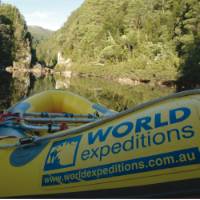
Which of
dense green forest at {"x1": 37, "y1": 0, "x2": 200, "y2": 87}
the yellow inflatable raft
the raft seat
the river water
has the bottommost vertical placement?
the yellow inflatable raft

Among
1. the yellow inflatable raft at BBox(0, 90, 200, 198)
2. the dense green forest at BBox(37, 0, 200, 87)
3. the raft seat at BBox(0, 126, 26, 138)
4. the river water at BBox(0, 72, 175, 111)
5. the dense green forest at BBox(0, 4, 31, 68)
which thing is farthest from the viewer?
the dense green forest at BBox(0, 4, 31, 68)

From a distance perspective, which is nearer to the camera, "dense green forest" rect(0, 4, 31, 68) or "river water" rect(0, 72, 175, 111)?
"river water" rect(0, 72, 175, 111)

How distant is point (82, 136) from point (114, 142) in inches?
13.6

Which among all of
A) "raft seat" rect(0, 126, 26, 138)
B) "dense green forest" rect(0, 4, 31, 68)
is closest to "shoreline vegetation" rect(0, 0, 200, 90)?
"dense green forest" rect(0, 4, 31, 68)

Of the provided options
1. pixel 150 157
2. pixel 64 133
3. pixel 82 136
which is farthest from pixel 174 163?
pixel 64 133

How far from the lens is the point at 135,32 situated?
54219mm

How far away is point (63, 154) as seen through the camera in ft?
9.65

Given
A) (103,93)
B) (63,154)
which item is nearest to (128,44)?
(103,93)

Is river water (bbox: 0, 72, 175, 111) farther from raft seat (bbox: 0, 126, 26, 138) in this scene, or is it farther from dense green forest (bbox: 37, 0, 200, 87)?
raft seat (bbox: 0, 126, 26, 138)

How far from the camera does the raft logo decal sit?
9.43ft

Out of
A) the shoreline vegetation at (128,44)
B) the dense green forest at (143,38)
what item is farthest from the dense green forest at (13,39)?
the dense green forest at (143,38)

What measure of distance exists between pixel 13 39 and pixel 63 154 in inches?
2729

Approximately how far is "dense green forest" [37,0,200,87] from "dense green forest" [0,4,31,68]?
9.89m

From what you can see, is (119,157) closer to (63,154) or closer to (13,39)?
(63,154)
